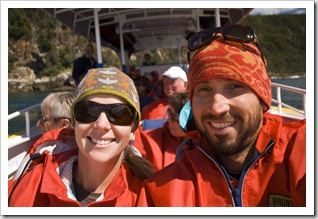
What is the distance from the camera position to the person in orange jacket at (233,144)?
1.26m

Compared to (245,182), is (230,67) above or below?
above

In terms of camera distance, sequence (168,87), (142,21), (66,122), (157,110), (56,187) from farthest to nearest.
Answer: (142,21), (157,110), (168,87), (66,122), (56,187)

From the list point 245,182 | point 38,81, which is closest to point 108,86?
point 245,182

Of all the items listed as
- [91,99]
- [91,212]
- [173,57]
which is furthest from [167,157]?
[173,57]

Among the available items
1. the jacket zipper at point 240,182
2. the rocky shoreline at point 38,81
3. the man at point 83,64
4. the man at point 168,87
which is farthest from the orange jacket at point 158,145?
the rocky shoreline at point 38,81

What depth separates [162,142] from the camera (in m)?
2.80

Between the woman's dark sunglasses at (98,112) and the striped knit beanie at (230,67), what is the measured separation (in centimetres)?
32

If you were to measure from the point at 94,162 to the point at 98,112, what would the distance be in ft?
0.78

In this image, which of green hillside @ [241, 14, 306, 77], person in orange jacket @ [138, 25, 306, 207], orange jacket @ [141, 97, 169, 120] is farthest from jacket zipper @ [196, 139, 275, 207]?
orange jacket @ [141, 97, 169, 120]

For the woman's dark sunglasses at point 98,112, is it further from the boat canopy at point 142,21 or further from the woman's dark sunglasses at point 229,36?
the boat canopy at point 142,21

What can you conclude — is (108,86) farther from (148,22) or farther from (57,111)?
(148,22)

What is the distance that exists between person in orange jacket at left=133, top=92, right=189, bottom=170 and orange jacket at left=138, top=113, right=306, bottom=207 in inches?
49.5

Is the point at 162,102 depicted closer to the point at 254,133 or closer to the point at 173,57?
the point at 254,133

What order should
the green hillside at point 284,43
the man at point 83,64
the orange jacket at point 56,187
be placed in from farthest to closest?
the man at point 83,64 < the green hillside at point 284,43 < the orange jacket at point 56,187
